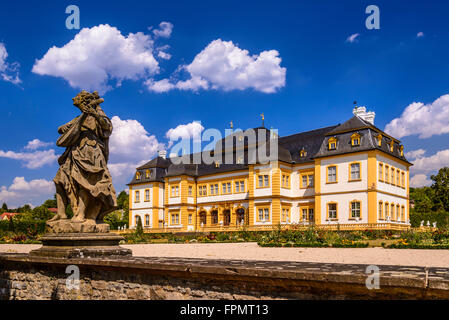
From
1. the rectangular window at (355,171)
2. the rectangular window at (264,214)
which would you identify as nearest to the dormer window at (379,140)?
the rectangular window at (355,171)

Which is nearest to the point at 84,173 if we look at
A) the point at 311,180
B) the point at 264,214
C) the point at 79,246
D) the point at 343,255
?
the point at 79,246

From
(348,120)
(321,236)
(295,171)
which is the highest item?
(348,120)

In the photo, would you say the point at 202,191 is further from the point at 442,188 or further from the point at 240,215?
the point at 442,188

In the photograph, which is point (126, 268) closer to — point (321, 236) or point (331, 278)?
point (331, 278)

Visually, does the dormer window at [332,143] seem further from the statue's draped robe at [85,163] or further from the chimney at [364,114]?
the statue's draped robe at [85,163]

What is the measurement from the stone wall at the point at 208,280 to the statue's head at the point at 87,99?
9.60 ft

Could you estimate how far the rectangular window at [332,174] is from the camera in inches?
1526

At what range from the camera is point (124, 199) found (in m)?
90.9

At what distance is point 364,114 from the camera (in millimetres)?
43312

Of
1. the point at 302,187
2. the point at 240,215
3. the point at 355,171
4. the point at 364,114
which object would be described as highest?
the point at 364,114

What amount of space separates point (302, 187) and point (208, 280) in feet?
127
